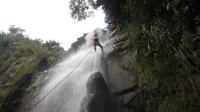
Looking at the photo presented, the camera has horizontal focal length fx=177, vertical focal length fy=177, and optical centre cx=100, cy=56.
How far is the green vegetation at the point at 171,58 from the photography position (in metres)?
4.29

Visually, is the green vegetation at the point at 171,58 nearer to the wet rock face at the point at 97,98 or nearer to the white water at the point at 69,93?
the wet rock face at the point at 97,98

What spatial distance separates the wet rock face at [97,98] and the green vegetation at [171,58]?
1581 millimetres

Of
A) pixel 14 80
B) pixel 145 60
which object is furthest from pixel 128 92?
pixel 14 80

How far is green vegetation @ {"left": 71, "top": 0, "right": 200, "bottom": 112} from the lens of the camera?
14.1 ft

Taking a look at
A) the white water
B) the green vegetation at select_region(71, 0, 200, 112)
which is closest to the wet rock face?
the white water

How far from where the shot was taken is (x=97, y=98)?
6.69 metres

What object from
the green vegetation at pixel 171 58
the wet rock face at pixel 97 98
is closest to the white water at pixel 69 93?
the wet rock face at pixel 97 98

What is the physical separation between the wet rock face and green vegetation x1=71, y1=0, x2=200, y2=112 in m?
1.58

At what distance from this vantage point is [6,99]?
32.4 feet

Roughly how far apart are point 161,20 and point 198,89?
102 inches

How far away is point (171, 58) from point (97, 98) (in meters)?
3.17

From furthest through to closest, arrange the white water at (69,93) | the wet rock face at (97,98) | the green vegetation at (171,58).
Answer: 1. the white water at (69,93)
2. the wet rock face at (97,98)
3. the green vegetation at (171,58)

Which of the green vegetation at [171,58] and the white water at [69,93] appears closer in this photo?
the green vegetation at [171,58]

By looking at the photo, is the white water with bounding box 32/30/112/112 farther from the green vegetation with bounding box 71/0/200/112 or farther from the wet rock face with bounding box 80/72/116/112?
the green vegetation with bounding box 71/0/200/112
